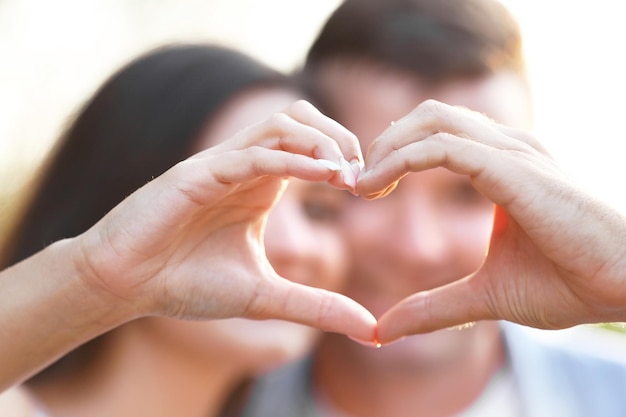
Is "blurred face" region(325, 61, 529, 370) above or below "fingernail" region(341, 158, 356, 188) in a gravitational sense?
below

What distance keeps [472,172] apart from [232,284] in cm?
56

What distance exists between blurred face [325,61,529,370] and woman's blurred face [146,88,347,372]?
1.13ft

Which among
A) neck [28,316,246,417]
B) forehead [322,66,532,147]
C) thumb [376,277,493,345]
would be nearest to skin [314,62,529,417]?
forehead [322,66,532,147]

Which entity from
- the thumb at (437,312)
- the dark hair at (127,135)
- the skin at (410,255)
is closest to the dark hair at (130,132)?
the dark hair at (127,135)

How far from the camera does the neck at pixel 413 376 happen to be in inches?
112

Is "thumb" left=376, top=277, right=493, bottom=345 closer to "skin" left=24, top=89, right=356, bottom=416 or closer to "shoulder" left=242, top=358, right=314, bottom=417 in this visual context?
"skin" left=24, top=89, right=356, bottom=416

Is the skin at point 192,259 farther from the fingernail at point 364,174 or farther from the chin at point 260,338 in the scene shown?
the chin at point 260,338

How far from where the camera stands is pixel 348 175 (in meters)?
1.20

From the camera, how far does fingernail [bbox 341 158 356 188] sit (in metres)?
1.19

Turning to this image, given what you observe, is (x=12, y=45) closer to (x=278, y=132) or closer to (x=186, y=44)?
(x=186, y=44)

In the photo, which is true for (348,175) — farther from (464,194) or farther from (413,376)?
(413,376)

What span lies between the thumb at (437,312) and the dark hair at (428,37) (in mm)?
1243

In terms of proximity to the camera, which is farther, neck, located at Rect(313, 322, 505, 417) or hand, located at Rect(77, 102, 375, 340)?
neck, located at Rect(313, 322, 505, 417)

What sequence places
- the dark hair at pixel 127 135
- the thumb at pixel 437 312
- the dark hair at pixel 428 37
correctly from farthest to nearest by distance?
the dark hair at pixel 428 37 < the dark hair at pixel 127 135 < the thumb at pixel 437 312
